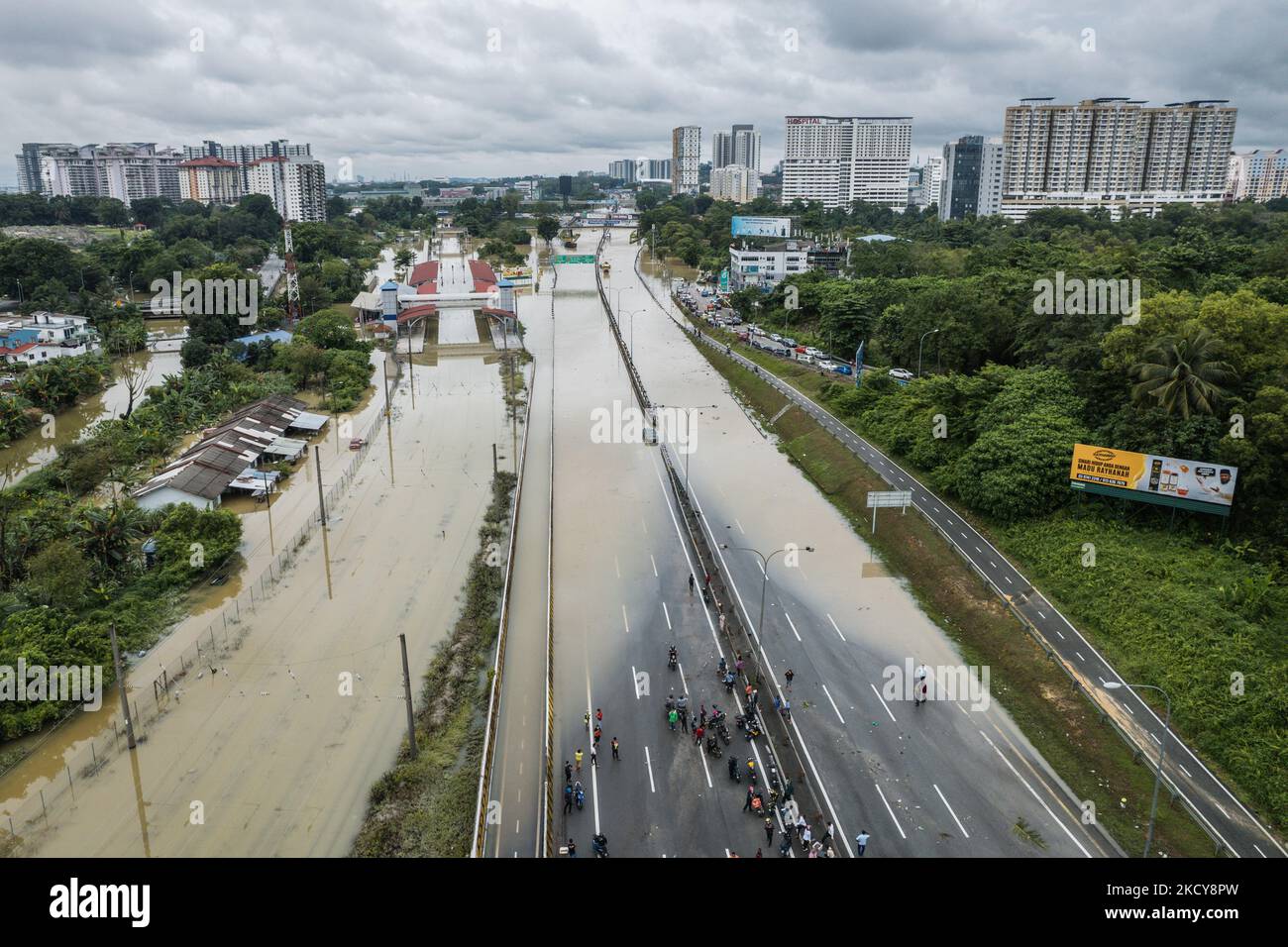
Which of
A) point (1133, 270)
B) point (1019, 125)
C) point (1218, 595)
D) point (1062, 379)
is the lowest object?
point (1218, 595)

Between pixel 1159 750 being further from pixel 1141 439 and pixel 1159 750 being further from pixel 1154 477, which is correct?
pixel 1141 439

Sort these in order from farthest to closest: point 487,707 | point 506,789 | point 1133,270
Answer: point 1133,270 < point 487,707 < point 506,789

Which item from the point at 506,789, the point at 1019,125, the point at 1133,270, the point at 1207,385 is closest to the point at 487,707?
the point at 506,789

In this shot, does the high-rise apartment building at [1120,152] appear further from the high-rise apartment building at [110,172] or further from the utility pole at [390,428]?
the high-rise apartment building at [110,172]

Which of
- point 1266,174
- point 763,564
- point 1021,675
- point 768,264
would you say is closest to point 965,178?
point 1266,174

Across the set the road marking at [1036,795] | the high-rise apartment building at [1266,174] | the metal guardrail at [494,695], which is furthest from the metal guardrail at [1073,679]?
the high-rise apartment building at [1266,174]

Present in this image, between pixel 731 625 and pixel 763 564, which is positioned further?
pixel 763 564
